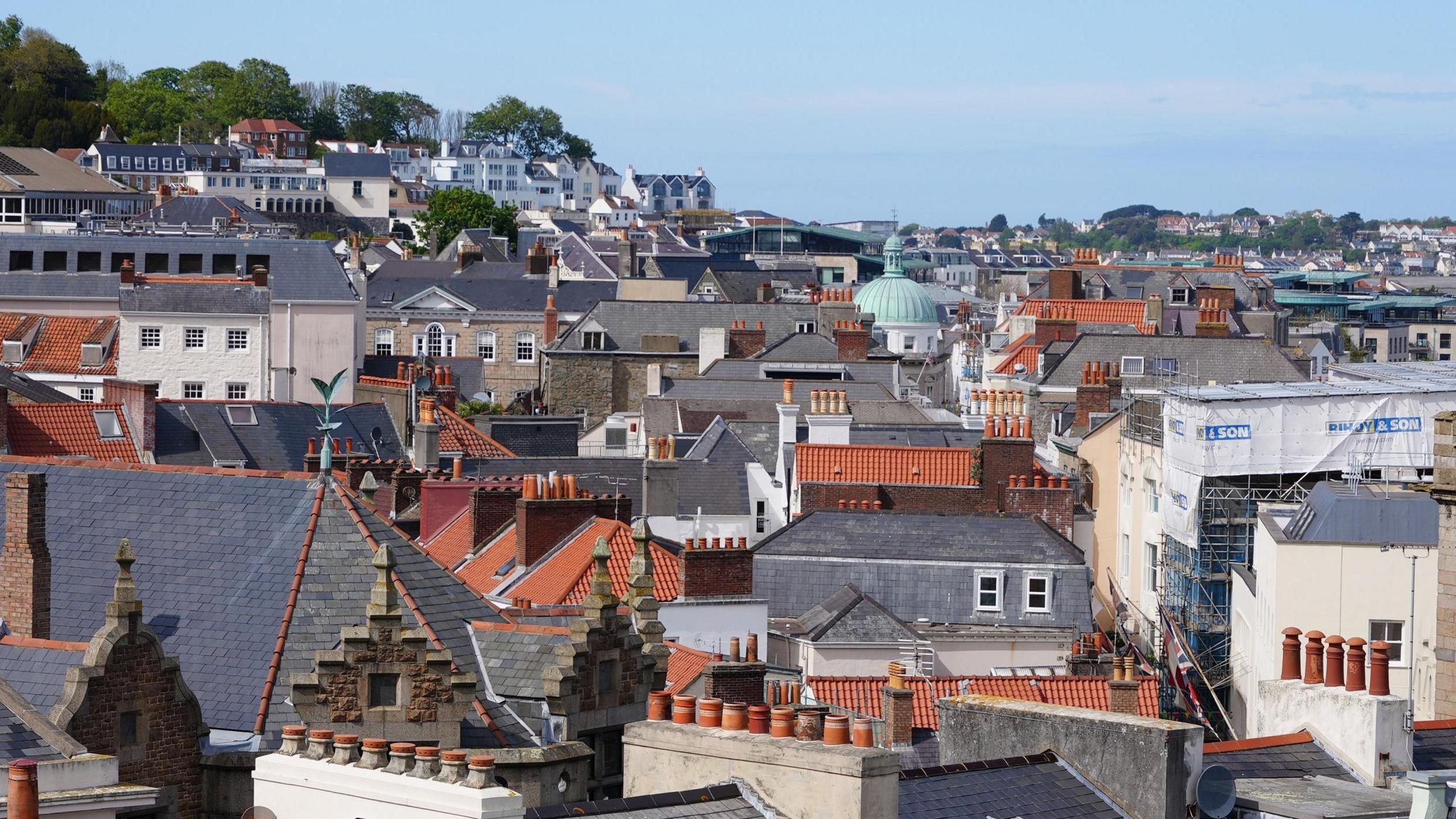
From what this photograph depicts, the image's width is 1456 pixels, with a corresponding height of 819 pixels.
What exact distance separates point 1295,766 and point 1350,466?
27381 mm

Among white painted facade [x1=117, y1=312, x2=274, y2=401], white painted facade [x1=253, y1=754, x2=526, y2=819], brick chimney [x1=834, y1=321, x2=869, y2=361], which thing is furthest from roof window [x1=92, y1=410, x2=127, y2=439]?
white painted facade [x1=253, y1=754, x2=526, y2=819]

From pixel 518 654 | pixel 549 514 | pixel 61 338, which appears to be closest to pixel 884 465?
pixel 549 514

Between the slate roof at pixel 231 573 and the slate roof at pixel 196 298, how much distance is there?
56.7 m

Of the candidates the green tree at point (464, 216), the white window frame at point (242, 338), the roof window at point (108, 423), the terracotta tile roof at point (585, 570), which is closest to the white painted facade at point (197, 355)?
the white window frame at point (242, 338)

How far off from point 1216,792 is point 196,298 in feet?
220

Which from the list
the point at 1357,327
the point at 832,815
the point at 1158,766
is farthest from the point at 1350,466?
the point at 1357,327

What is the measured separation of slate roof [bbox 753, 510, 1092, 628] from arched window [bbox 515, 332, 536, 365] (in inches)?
2567

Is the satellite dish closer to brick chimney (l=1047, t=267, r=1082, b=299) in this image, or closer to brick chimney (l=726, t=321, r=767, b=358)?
brick chimney (l=726, t=321, r=767, b=358)

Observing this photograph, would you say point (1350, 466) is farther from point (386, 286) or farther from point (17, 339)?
point (386, 286)

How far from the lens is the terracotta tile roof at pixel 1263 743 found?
22.8m

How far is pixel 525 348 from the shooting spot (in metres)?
114

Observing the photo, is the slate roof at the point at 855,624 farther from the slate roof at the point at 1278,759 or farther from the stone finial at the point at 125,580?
the stone finial at the point at 125,580

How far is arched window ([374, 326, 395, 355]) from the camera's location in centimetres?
11319

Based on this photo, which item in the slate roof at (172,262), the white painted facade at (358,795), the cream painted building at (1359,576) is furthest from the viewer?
→ the slate roof at (172,262)
